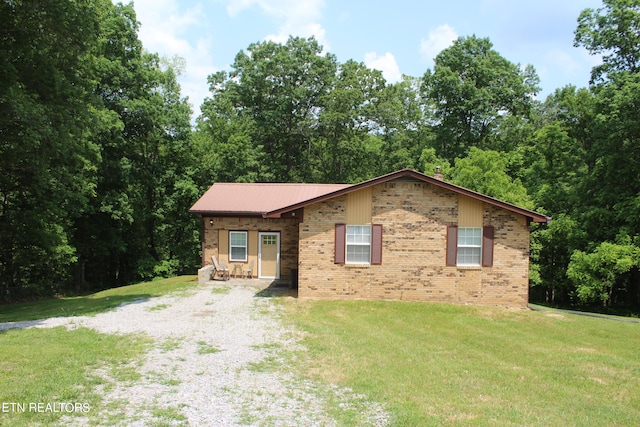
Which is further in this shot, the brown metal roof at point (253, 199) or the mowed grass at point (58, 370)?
the brown metal roof at point (253, 199)

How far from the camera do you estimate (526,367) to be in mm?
8531

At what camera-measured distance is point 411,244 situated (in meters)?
15.2

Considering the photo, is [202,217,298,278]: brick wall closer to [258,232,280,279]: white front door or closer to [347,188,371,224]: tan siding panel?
[258,232,280,279]: white front door

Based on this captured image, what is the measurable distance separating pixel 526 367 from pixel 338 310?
6.24 m

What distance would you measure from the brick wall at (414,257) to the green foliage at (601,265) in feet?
22.1

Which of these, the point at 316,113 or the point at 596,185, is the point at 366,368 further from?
the point at 316,113

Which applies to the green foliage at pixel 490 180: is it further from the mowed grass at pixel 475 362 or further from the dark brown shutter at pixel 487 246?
the mowed grass at pixel 475 362

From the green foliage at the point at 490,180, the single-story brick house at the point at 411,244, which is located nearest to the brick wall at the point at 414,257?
Result: the single-story brick house at the point at 411,244

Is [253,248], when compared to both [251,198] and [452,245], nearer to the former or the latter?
[251,198]

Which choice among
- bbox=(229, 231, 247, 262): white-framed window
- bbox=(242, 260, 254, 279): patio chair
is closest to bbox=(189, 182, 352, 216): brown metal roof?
bbox=(229, 231, 247, 262): white-framed window

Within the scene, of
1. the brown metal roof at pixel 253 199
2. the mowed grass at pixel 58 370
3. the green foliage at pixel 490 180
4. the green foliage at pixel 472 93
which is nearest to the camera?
→ the mowed grass at pixel 58 370

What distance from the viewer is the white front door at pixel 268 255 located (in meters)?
19.3

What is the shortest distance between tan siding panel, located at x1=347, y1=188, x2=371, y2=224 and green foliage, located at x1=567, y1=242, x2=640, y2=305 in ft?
37.9

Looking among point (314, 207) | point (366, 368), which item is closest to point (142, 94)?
point (314, 207)
